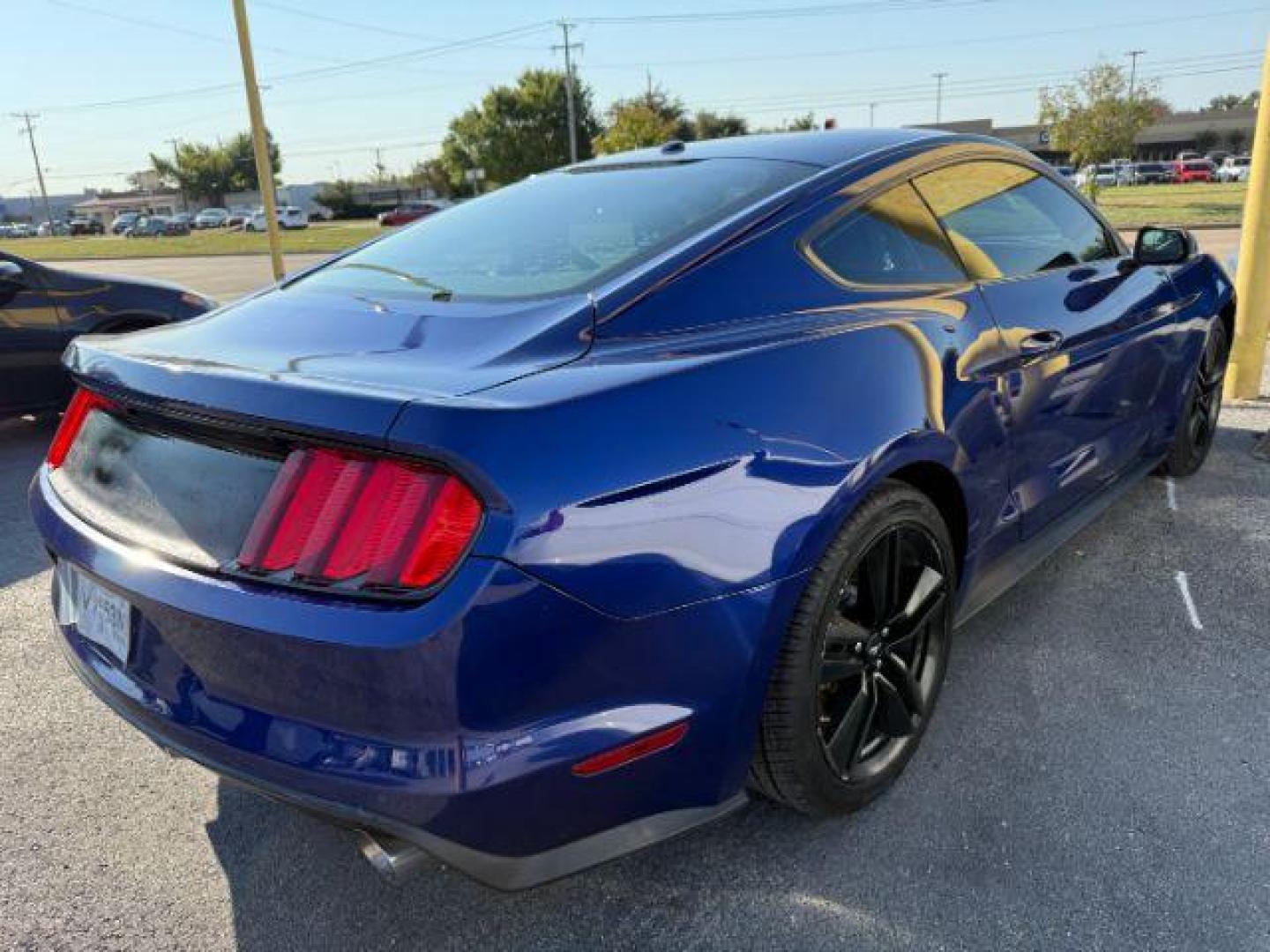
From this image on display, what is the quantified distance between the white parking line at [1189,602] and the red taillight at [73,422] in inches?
130

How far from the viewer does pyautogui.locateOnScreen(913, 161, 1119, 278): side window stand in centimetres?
271

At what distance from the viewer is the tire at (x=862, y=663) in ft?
6.38

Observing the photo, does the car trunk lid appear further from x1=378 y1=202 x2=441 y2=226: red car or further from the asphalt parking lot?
x1=378 y1=202 x2=441 y2=226: red car

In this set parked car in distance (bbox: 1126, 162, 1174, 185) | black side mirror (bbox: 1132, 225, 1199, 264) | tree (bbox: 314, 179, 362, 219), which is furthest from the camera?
tree (bbox: 314, 179, 362, 219)

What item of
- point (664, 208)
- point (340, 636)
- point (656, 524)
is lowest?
point (340, 636)

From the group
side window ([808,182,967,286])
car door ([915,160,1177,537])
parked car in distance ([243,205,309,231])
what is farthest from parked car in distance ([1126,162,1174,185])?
side window ([808,182,967,286])

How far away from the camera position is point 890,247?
2.46 meters

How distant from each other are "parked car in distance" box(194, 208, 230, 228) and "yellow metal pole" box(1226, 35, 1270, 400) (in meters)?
74.2

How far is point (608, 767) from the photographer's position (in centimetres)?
165

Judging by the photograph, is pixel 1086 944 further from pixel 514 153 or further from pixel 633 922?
pixel 514 153

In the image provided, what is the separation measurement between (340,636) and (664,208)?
142 cm

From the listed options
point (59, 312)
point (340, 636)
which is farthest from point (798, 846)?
point (59, 312)

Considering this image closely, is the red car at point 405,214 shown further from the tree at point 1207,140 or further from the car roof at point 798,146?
the tree at point 1207,140

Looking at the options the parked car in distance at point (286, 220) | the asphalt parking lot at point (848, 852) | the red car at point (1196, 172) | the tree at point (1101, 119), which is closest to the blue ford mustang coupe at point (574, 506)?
the asphalt parking lot at point (848, 852)
